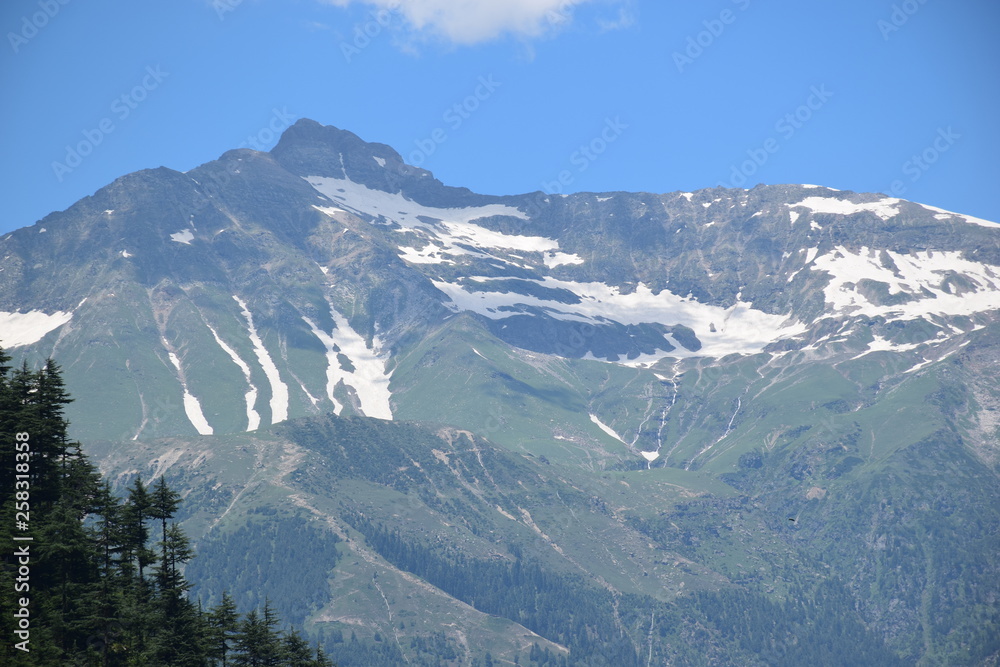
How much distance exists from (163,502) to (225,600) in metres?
11.6

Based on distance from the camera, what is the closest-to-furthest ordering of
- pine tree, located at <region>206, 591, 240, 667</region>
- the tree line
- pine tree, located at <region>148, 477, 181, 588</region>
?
the tree line, pine tree, located at <region>206, 591, 240, 667</region>, pine tree, located at <region>148, 477, 181, 588</region>

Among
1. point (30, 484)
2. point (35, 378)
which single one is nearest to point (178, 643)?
point (30, 484)

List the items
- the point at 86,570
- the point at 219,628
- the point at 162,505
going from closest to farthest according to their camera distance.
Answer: the point at 86,570 → the point at 219,628 → the point at 162,505

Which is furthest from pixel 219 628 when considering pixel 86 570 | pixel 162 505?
pixel 162 505

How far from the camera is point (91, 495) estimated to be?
11256cm

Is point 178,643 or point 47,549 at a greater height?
point 47,549

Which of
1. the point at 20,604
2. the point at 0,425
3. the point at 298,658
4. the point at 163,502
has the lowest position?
the point at 298,658

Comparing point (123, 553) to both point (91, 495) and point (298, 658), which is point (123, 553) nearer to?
point (91, 495)

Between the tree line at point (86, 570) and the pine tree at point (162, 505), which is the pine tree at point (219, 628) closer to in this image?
the tree line at point (86, 570)

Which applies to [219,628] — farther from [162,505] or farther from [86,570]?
[162,505]

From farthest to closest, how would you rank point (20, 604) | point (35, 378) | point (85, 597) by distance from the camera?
point (35, 378), point (85, 597), point (20, 604)

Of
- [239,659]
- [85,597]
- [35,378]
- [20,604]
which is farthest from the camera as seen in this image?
[35,378]

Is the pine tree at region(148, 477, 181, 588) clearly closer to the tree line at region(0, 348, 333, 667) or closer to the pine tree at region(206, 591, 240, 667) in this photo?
the tree line at region(0, 348, 333, 667)

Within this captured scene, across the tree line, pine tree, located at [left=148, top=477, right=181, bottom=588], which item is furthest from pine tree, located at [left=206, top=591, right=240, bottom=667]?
pine tree, located at [left=148, top=477, right=181, bottom=588]
